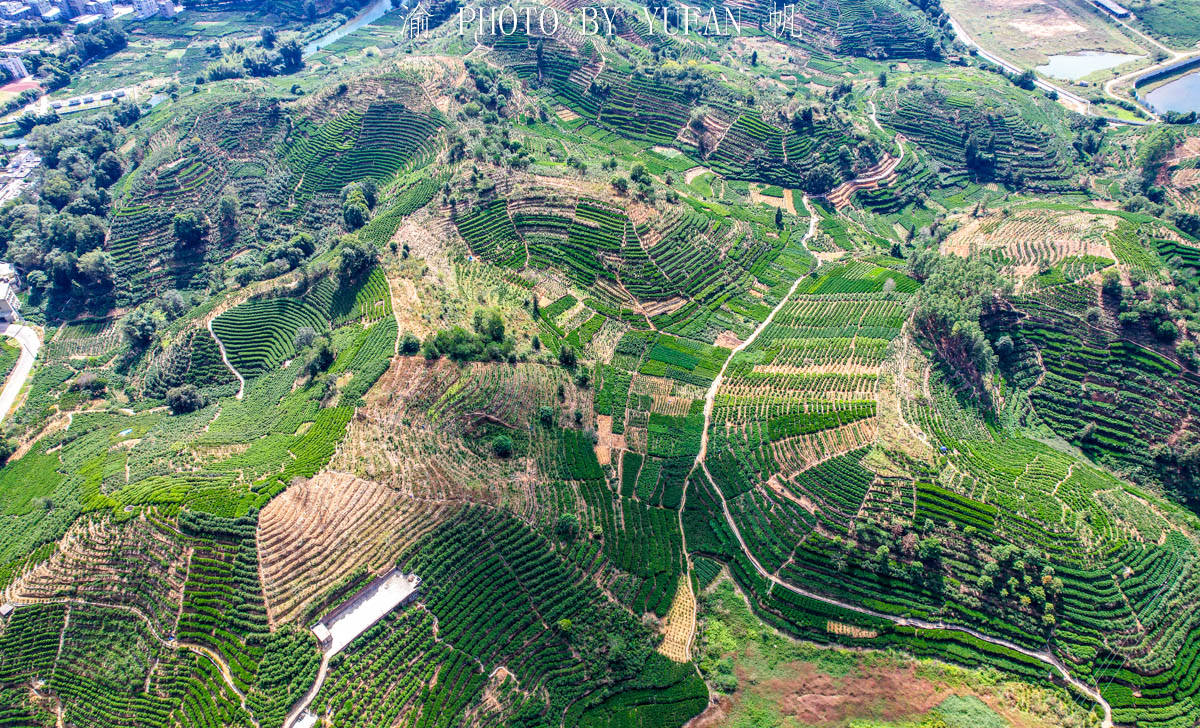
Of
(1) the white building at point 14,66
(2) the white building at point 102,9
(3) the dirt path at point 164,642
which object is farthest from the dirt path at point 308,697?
(2) the white building at point 102,9

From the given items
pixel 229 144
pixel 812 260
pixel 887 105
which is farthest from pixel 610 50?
pixel 229 144

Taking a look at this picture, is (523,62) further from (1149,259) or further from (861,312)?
(1149,259)

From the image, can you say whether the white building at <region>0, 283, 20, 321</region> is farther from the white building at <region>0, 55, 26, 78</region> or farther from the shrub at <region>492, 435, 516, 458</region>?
the white building at <region>0, 55, 26, 78</region>

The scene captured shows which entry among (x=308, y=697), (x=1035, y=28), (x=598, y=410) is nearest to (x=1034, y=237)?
(x=598, y=410)

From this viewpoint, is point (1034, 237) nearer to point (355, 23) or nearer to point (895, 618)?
point (895, 618)

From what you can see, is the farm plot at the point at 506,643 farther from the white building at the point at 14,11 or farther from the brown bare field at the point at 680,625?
the white building at the point at 14,11

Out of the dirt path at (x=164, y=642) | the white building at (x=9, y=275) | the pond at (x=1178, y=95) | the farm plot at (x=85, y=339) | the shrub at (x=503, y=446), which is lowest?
the farm plot at (x=85, y=339)

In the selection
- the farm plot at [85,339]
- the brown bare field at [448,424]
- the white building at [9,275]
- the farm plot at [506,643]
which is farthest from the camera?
the white building at [9,275]
